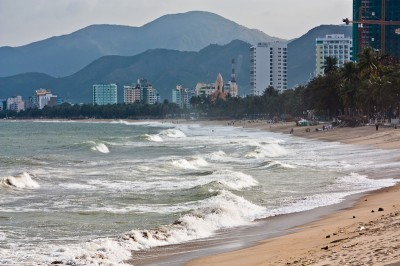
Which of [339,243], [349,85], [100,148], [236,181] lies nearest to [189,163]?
[236,181]

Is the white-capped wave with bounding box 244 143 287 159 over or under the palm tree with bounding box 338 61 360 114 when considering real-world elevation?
under

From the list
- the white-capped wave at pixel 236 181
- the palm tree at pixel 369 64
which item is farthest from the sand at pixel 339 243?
the palm tree at pixel 369 64

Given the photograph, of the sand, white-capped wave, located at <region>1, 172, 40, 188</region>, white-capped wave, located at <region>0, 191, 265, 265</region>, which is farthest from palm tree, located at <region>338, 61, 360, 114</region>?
the sand

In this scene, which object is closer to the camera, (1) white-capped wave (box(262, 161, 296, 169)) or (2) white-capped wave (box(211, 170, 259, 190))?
(2) white-capped wave (box(211, 170, 259, 190))

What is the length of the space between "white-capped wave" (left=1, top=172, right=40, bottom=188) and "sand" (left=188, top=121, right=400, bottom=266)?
16455 millimetres

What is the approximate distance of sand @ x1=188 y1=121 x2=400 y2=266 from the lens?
41.7 ft

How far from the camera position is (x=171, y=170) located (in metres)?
43.3

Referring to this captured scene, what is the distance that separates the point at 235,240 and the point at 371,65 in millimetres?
84363

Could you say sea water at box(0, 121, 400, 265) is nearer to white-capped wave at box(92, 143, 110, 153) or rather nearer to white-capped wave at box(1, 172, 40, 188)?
white-capped wave at box(1, 172, 40, 188)

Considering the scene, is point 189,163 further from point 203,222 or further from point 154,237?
point 154,237

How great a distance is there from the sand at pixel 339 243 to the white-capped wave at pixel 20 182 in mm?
16455

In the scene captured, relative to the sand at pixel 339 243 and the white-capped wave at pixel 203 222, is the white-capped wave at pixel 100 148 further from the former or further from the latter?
the sand at pixel 339 243

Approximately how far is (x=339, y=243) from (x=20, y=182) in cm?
2288

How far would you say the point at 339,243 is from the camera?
1512 centimetres
